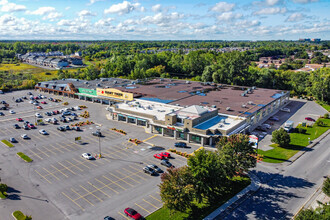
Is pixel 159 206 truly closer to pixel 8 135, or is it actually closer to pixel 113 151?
pixel 113 151

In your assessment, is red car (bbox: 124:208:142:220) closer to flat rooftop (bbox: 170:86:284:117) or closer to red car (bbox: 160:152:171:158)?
red car (bbox: 160:152:171:158)

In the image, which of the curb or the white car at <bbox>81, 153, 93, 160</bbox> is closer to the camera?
the curb

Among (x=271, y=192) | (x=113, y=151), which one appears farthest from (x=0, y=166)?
(x=271, y=192)

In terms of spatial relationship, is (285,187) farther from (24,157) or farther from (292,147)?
(24,157)

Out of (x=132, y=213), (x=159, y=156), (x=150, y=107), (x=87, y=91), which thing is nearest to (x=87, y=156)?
(x=159, y=156)

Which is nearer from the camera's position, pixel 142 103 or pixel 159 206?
pixel 159 206

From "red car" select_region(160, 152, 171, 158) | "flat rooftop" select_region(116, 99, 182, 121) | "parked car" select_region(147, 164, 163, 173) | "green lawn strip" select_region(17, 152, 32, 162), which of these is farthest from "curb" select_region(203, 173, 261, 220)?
"green lawn strip" select_region(17, 152, 32, 162)
